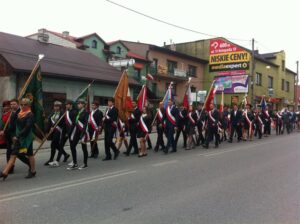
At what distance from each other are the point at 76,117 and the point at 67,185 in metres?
2.72

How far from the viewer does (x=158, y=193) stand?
691 centimetres

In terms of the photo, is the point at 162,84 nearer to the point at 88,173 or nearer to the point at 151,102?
the point at 151,102

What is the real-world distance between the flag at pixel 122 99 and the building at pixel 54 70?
35.6 ft

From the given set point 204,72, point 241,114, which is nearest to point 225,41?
point 204,72

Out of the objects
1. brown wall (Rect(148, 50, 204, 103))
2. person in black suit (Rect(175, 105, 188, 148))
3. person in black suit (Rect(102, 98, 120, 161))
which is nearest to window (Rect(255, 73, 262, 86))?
brown wall (Rect(148, 50, 204, 103))

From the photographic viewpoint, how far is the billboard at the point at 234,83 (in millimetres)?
42031

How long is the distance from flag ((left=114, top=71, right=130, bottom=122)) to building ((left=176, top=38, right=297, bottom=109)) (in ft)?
71.7

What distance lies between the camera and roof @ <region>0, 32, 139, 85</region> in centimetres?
2317

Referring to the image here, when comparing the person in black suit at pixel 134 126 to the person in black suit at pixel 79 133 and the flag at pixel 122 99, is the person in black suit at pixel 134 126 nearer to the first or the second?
the flag at pixel 122 99

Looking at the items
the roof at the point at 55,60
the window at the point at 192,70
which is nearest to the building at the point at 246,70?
the window at the point at 192,70

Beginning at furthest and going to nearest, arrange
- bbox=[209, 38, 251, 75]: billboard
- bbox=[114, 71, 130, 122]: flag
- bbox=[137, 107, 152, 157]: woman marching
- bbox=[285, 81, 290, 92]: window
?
bbox=[285, 81, 290, 92]: window, bbox=[209, 38, 251, 75]: billboard, bbox=[114, 71, 130, 122]: flag, bbox=[137, 107, 152, 157]: woman marching

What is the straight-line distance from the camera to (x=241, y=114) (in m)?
18.3

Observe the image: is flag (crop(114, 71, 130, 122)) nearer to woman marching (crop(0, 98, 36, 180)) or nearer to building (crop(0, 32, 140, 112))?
woman marching (crop(0, 98, 36, 180))

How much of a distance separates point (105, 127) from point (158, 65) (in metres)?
29.6
